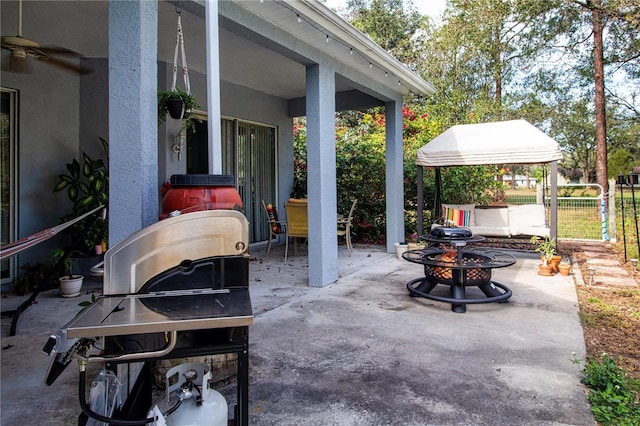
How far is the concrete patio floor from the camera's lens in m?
2.12

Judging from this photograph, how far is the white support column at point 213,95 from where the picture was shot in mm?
2523

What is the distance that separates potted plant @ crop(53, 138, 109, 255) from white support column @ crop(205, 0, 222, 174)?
276cm

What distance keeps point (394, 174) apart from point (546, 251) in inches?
98.4

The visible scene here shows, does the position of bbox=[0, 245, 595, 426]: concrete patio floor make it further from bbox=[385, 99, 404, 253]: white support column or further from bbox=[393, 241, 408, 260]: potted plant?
bbox=[385, 99, 404, 253]: white support column

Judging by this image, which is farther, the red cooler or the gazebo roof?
the gazebo roof

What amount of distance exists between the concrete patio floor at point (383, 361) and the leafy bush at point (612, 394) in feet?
0.20

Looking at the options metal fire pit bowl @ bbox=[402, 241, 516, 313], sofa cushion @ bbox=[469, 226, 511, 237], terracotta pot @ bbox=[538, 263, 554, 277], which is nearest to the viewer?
metal fire pit bowl @ bbox=[402, 241, 516, 313]

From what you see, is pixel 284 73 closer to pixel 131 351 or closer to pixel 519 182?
pixel 131 351

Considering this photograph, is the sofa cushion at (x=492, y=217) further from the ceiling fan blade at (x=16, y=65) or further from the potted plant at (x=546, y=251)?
the ceiling fan blade at (x=16, y=65)

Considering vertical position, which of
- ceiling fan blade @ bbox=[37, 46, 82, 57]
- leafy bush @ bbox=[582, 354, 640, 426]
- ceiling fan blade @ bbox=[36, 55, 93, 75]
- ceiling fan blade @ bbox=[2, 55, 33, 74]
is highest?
ceiling fan blade @ bbox=[37, 46, 82, 57]

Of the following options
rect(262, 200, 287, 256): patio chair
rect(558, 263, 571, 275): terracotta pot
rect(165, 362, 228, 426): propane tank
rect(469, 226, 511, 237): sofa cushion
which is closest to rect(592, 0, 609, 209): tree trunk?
rect(469, 226, 511, 237): sofa cushion

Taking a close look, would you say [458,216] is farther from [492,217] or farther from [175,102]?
[175,102]

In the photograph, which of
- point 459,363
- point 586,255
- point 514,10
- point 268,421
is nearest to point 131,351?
point 268,421

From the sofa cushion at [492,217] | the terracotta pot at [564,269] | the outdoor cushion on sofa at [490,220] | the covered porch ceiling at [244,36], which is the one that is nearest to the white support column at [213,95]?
the covered porch ceiling at [244,36]
